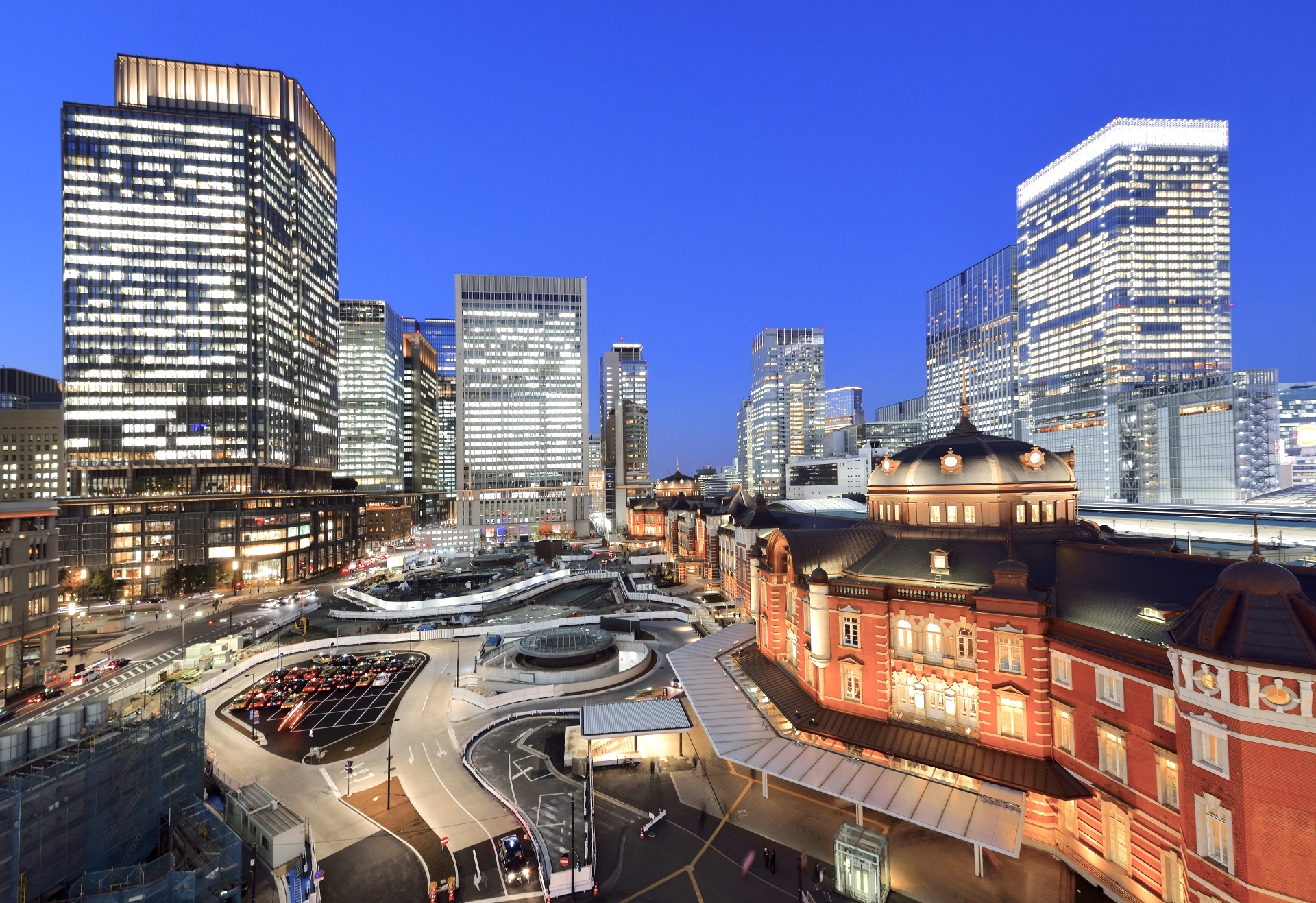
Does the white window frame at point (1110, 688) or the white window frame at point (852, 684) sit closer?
Result: the white window frame at point (1110, 688)

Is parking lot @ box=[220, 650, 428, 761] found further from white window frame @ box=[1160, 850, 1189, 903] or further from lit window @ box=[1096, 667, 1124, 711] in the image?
white window frame @ box=[1160, 850, 1189, 903]

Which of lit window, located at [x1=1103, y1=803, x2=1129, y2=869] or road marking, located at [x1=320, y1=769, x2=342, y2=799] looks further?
road marking, located at [x1=320, y1=769, x2=342, y2=799]

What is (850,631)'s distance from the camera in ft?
121

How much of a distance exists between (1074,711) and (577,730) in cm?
3217

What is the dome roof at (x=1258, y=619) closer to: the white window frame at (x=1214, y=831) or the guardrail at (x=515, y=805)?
the white window frame at (x=1214, y=831)

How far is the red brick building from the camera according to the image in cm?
1931

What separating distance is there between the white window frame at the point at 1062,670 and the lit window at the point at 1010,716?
2.22 m

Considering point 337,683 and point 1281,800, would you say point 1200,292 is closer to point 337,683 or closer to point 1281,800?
point 1281,800

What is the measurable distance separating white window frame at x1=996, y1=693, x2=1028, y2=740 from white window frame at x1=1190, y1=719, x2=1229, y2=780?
964 cm

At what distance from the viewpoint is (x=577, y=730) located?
42.7m

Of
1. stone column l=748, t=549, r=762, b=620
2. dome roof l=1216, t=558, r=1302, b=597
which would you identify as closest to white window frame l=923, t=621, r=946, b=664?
dome roof l=1216, t=558, r=1302, b=597

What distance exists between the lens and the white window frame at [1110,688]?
26.2 meters

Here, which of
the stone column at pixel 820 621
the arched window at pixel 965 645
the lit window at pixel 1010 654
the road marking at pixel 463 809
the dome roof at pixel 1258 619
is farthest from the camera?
the stone column at pixel 820 621

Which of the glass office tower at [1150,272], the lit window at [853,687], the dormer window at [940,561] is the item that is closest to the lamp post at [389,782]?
the lit window at [853,687]
